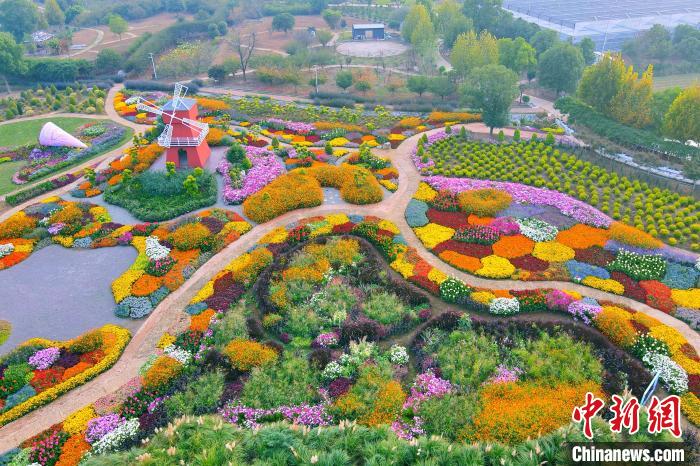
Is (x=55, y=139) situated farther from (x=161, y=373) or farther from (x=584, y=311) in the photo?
(x=584, y=311)

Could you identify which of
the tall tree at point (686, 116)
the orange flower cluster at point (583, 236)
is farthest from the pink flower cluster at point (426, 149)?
the tall tree at point (686, 116)

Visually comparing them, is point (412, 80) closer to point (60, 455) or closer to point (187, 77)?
point (187, 77)

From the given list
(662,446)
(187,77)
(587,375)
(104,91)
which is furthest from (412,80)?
(662,446)

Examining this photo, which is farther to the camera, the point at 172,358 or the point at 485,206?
the point at 485,206

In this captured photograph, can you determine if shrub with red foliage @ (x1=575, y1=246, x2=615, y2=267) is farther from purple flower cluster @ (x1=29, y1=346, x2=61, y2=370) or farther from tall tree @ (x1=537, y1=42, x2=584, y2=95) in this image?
tall tree @ (x1=537, y1=42, x2=584, y2=95)

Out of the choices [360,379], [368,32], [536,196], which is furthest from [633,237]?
[368,32]

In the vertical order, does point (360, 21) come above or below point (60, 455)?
above
